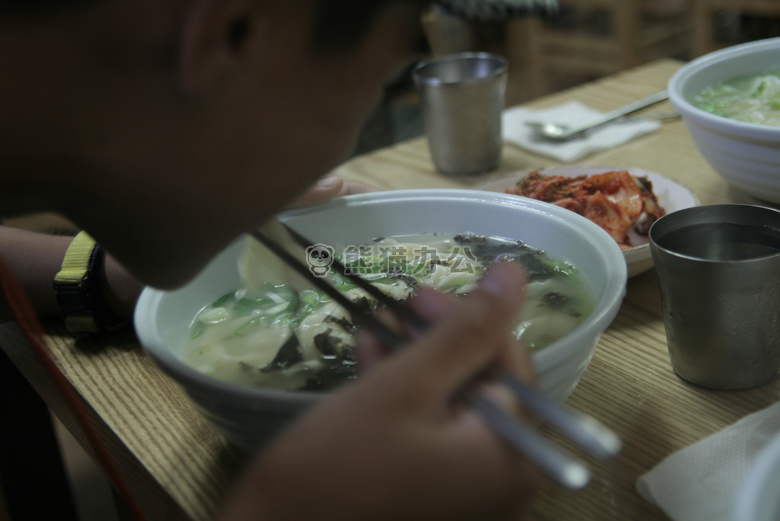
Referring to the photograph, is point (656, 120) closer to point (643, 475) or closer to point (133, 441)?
point (643, 475)

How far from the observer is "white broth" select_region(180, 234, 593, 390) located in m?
0.91

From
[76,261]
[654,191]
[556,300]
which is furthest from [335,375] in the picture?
[654,191]

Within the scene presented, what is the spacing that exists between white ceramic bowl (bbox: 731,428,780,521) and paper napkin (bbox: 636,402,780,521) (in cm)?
15

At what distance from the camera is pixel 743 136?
123 centimetres

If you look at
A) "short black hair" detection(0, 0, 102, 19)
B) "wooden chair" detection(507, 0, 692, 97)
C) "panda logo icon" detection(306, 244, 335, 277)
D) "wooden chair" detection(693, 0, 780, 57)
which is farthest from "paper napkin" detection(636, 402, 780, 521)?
"wooden chair" detection(507, 0, 692, 97)

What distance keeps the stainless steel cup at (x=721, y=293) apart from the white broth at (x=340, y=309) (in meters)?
0.12

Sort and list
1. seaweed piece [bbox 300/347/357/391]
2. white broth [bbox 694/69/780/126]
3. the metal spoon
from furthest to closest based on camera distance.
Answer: the metal spoon, white broth [bbox 694/69/780/126], seaweed piece [bbox 300/347/357/391]

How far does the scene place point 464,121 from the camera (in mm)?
1786

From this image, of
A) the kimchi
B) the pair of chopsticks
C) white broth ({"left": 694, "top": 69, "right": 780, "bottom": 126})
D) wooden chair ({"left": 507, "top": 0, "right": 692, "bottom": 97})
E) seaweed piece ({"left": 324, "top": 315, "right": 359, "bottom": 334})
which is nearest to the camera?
the pair of chopsticks

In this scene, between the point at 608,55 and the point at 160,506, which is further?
the point at 608,55

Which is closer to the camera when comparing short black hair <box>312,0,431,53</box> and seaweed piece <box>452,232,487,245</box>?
short black hair <box>312,0,431,53</box>

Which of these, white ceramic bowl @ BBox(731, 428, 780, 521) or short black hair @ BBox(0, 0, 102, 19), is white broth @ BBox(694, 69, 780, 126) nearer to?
white ceramic bowl @ BBox(731, 428, 780, 521)

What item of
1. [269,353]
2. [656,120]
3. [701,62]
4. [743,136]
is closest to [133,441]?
[269,353]

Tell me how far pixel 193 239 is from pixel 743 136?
103cm
